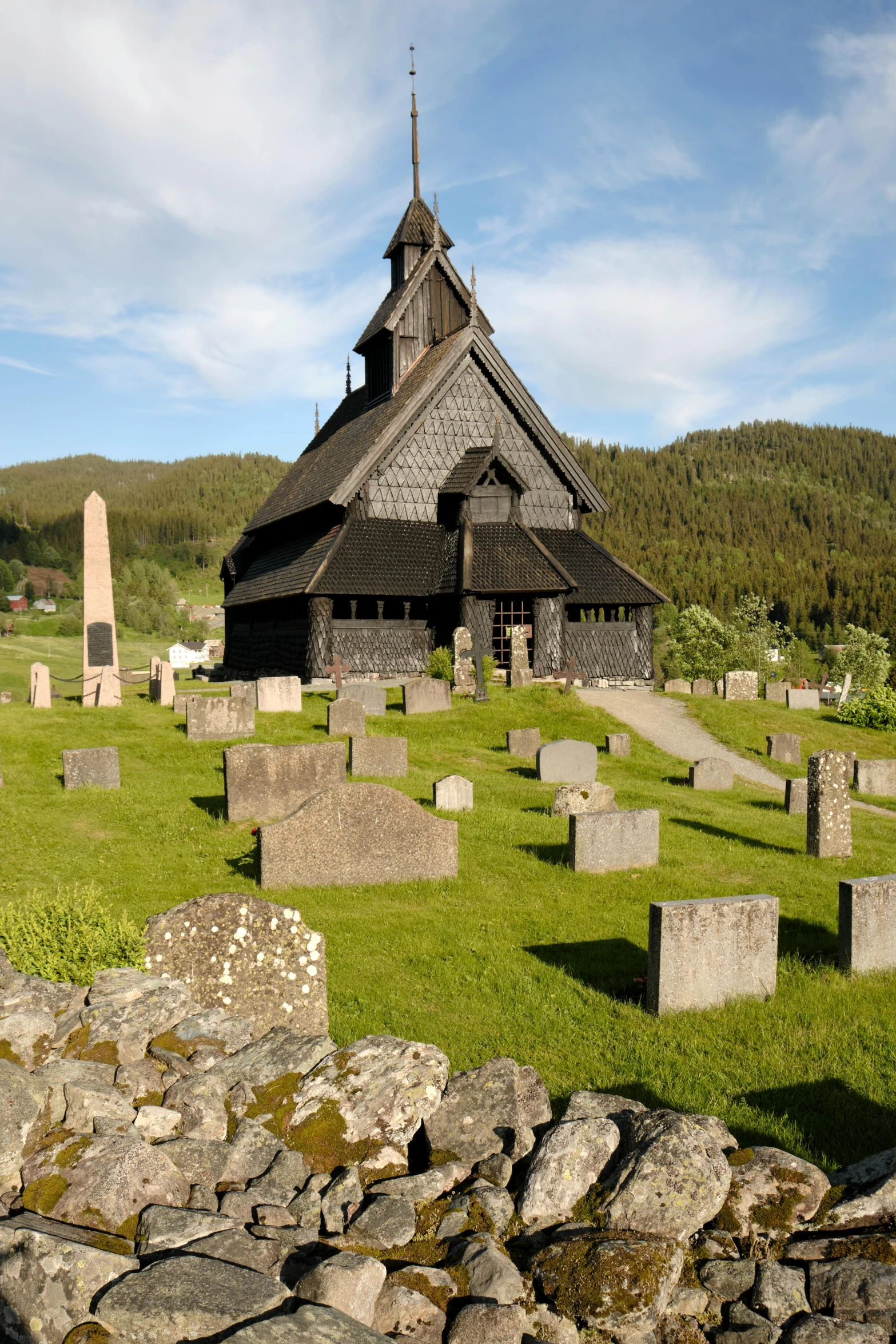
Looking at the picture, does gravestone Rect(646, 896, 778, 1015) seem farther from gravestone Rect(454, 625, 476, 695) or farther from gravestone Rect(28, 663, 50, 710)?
gravestone Rect(454, 625, 476, 695)

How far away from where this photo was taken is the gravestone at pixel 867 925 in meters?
8.25

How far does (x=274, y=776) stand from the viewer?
1394 centimetres

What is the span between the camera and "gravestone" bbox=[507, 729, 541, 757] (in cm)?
2106

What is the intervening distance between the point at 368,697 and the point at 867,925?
16.9m

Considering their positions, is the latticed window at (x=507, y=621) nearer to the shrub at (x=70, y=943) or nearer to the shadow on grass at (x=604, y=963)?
the shadow on grass at (x=604, y=963)

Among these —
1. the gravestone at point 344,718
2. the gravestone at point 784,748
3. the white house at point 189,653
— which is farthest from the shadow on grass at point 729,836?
the white house at point 189,653

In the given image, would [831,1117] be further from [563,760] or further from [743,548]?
[743,548]

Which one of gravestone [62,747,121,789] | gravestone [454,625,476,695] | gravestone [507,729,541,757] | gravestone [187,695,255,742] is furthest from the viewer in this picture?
gravestone [454,625,476,695]

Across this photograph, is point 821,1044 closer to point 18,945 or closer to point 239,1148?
point 239,1148

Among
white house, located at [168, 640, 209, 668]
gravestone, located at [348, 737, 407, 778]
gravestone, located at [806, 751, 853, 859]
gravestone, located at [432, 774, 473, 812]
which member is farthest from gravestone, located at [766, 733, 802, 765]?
white house, located at [168, 640, 209, 668]

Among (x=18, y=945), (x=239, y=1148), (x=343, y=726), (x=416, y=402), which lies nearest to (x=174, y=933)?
(x=18, y=945)

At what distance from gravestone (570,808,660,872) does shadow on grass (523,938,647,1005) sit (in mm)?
2357

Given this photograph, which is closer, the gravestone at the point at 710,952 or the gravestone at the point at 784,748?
the gravestone at the point at 710,952

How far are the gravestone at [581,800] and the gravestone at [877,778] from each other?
8.19 meters
